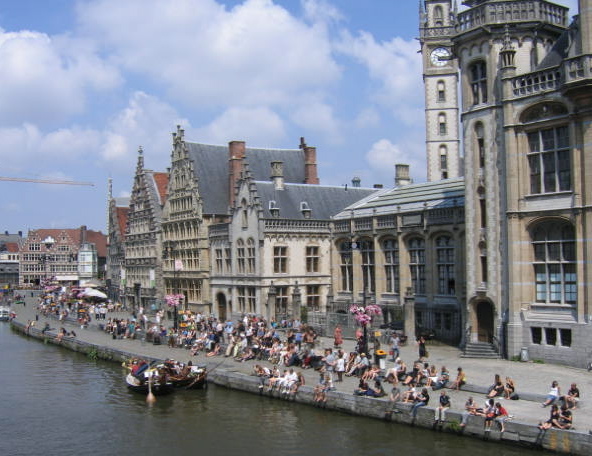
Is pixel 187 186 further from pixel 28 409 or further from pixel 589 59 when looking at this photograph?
pixel 589 59

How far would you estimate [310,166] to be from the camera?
71312 mm

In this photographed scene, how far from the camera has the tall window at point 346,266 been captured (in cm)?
5475

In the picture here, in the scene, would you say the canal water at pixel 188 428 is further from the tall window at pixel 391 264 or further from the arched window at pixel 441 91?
the arched window at pixel 441 91

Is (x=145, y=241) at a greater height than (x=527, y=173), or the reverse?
(x=527, y=173)

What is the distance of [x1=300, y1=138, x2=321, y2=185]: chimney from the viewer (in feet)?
233

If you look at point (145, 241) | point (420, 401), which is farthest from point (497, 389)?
point (145, 241)

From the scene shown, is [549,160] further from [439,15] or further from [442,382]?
[439,15]

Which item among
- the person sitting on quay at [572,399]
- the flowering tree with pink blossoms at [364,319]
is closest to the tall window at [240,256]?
the flowering tree with pink blossoms at [364,319]

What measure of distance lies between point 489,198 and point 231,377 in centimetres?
1691

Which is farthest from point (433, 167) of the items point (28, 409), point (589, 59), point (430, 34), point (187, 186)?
point (28, 409)

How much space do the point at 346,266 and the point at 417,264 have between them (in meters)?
7.77

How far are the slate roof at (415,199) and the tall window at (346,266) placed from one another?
248 cm

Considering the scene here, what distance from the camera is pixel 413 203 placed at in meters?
51.2

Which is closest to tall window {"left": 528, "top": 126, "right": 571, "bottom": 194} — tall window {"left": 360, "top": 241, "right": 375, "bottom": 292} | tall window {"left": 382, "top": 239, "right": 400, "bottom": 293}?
tall window {"left": 382, "top": 239, "right": 400, "bottom": 293}
